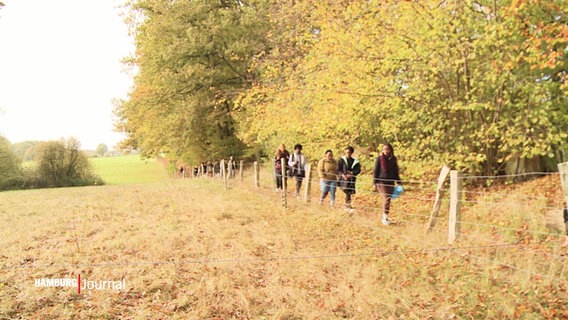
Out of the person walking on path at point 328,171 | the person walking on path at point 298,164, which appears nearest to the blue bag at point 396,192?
the person walking on path at point 328,171

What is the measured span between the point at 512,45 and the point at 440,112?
2353 mm

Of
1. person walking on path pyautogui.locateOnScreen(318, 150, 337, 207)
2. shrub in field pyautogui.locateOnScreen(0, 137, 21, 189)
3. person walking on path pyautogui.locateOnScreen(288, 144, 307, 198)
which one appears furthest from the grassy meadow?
shrub in field pyautogui.locateOnScreen(0, 137, 21, 189)

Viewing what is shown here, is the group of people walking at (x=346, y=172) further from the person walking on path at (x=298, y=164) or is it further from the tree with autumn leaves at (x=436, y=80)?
the tree with autumn leaves at (x=436, y=80)

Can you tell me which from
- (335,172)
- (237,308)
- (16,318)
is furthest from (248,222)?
(16,318)

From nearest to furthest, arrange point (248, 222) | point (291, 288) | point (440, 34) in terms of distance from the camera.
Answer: point (291, 288)
point (440, 34)
point (248, 222)

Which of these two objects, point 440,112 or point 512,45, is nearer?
point 512,45

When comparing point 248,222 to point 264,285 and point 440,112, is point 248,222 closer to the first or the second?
point 264,285

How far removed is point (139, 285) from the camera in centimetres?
460

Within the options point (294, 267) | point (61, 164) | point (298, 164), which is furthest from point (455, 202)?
point (61, 164)

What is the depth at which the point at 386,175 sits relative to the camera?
23.4 ft

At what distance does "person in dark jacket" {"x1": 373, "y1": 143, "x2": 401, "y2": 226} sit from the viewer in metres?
7.09

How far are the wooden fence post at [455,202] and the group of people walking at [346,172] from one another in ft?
5.32

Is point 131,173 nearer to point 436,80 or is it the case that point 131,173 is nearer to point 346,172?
point 346,172

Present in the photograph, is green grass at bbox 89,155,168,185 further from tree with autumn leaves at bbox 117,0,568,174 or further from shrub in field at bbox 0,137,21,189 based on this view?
tree with autumn leaves at bbox 117,0,568,174
